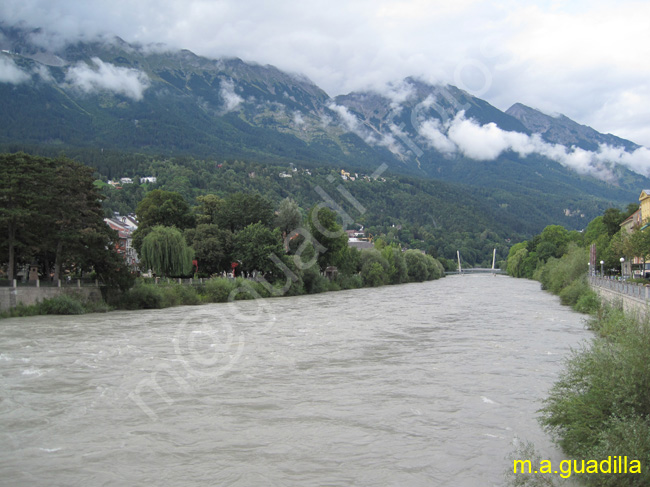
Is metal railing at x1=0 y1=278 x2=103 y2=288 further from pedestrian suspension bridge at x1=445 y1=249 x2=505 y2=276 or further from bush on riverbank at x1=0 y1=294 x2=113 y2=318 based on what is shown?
pedestrian suspension bridge at x1=445 y1=249 x2=505 y2=276

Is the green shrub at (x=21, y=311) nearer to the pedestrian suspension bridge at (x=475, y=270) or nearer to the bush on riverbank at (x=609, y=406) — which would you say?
the bush on riverbank at (x=609, y=406)

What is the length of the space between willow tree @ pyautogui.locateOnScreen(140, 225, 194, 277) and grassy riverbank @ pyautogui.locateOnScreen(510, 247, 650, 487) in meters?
41.6

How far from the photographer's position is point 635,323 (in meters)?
10.4

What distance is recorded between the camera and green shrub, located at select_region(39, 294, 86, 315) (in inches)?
1369

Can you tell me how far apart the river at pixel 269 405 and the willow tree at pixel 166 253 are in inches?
831

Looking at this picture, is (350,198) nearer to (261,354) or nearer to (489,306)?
(489,306)

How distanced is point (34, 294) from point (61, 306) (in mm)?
1665

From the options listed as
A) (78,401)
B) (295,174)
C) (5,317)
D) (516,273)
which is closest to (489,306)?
(5,317)

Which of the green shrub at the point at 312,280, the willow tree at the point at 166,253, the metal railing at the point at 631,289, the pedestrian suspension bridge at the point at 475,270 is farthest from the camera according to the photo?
the pedestrian suspension bridge at the point at 475,270

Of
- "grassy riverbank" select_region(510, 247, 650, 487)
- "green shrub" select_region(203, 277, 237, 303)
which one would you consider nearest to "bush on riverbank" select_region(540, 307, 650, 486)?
"grassy riverbank" select_region(510, 247, 650, 487)

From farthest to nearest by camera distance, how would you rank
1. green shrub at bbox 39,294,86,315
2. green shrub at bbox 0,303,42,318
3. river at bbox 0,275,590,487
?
1. green shrub at bbox 39,294,86,315
2. green shrub at bbox 0,303,42,318
3. river at bbox 0,275,590,487

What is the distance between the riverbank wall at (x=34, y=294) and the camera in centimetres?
3297

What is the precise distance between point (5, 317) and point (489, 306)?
32903 mm

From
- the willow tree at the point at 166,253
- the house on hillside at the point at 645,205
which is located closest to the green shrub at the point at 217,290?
the willow tree at the point at 166,253
